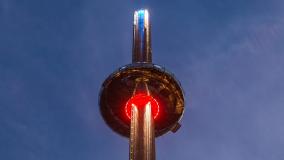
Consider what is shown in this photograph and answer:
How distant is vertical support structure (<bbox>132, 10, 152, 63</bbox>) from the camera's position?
3108 inches

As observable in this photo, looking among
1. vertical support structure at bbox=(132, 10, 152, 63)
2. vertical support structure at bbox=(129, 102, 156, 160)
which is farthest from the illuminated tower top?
vertical support structure at bbox=(129, 102, 156, 160)

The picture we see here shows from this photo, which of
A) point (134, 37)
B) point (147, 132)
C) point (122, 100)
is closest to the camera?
point (147, 132)

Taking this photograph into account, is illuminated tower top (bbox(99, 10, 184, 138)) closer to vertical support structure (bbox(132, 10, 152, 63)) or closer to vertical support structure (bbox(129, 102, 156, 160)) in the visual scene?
vertical support structure (bbox(132, 10, 152, 63))

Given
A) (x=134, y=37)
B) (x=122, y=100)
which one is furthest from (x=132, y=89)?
(x=134, y=37)

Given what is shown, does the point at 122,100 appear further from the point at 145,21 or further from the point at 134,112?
the point at 145,21

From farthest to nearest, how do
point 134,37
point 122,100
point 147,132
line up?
point 134,37
point 122,100
point 147,132

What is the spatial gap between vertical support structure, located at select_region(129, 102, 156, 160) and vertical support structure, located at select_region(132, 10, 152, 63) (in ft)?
21.1

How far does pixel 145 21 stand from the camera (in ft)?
279

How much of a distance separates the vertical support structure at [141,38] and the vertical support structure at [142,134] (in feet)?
21.1

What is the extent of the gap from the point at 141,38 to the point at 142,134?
619 inches

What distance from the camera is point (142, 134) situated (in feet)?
237

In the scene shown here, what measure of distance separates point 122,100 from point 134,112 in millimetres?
2871

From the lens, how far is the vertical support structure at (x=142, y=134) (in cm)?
6894

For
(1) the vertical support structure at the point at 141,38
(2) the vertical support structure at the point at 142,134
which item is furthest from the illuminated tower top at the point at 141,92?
(2) the vertical support structure at the point at 142,134
